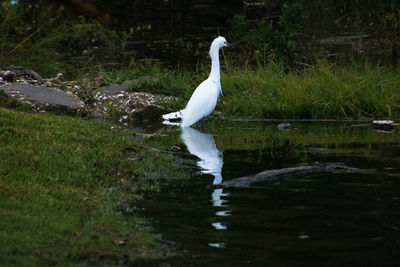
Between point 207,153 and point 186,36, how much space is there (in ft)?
45.2

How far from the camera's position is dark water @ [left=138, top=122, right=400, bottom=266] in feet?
20.3

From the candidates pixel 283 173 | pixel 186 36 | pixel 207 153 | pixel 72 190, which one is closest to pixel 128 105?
pixel 207 153

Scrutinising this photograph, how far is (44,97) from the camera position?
14.1 meters

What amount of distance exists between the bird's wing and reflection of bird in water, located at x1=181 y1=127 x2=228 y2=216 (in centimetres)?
20

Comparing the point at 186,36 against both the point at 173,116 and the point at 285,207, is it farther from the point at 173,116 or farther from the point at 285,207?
the point at 285,207

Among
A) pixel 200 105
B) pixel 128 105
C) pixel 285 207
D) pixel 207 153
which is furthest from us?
pixel 128 105

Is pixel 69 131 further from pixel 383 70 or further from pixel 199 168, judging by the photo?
pixel 383 70

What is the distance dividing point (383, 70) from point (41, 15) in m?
9.62

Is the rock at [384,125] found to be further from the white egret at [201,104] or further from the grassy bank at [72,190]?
the grassy bank at [72,190]

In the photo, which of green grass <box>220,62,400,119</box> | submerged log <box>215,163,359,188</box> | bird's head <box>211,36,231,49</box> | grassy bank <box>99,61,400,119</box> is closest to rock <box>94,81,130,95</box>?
grassy bank <box>99,61,400,119</box>

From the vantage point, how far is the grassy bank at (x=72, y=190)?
6.13m

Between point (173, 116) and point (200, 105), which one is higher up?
point (200, 105)

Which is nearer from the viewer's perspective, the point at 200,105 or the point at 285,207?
the point at 285,207

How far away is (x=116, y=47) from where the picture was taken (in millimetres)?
23125
